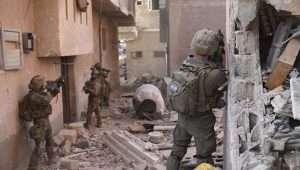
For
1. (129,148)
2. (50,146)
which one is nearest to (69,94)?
(129,148)

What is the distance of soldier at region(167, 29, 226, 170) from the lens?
4.23m

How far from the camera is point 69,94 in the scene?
9602 mm

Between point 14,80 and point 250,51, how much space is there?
3.36m

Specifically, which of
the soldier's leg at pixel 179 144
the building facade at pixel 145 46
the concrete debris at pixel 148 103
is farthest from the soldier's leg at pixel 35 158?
the building facade at pixel 145 46

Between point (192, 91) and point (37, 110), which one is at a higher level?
point (192, 91)

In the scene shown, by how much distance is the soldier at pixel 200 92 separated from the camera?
4230 millimetres

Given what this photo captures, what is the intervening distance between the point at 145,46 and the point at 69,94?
1309 cm

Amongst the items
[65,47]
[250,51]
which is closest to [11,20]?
[65,47]

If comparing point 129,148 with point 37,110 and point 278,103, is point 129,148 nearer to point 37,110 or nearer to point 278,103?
point 37,110

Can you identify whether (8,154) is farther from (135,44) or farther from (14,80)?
(135,44)

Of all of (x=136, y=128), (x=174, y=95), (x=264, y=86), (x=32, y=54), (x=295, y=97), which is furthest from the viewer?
(x=136, y=128)

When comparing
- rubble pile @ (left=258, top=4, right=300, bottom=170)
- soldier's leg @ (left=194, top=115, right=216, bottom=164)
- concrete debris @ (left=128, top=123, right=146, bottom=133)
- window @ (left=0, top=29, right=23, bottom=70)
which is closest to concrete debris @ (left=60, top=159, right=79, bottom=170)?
window @ (left=0, top=29, right=23, bottom=70)

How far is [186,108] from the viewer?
14.2 feet

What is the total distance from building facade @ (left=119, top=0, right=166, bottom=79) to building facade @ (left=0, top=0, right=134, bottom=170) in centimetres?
1242
